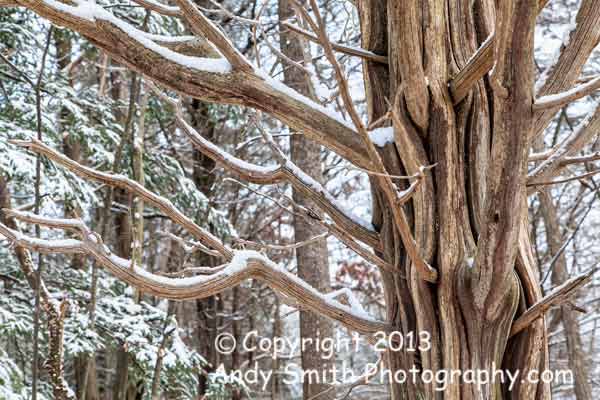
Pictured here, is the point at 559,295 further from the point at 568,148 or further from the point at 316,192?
the point at 316,192

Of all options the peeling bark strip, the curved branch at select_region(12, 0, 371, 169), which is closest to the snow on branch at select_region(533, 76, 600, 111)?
the peeling bark strip

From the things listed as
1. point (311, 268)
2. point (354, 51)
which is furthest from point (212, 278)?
point (311, 268)

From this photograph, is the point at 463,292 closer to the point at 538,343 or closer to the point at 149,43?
the point at 538,343

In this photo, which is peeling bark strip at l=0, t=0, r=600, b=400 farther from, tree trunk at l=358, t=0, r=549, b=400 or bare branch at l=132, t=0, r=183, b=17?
bare branch at l=132, t=0, r=183, b=17

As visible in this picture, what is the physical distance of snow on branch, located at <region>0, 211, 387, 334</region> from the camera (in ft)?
4.05

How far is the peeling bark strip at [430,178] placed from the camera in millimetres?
1161

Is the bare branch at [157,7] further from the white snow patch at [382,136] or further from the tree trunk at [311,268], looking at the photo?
the tree trunk at [311,268]

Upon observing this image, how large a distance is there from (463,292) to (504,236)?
16 cm

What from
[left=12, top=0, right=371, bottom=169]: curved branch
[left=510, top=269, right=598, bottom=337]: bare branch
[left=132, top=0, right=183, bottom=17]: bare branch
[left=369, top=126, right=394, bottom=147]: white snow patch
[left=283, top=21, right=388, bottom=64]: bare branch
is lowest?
[left=510, top=269, right=598, bottom=337]: bare branch

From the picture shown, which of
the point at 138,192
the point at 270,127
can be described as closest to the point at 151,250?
the point at 270,127

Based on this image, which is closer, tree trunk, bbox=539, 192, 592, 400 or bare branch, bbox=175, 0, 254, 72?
bare branch, bbox=175, 0, 254, 72

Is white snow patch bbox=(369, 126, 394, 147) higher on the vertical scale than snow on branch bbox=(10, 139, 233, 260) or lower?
higher

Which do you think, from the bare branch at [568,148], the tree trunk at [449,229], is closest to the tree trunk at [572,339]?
the bare branch at [568,148]

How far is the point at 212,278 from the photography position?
49.1 inches
